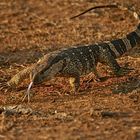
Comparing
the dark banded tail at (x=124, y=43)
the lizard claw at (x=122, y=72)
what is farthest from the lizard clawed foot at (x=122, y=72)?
the dark banded tail at (x=124, y=43)

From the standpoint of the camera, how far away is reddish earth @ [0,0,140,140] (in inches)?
259

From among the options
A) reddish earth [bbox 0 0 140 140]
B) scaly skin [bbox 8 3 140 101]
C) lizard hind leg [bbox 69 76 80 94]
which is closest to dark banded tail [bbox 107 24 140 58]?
scaly skin [bbox 8 3 140 101]

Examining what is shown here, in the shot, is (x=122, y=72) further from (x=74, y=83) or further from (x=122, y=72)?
(x=74, y=83)

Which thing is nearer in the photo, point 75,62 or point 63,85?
point 75,62

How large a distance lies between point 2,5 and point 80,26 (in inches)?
100

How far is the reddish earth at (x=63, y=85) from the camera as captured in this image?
6.57 metres

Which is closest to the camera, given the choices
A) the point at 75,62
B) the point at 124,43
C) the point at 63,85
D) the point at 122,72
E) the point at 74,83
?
the point at 74,83

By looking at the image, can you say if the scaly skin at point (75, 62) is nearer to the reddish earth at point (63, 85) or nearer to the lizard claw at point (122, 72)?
the lizard claw at point (122, 72)

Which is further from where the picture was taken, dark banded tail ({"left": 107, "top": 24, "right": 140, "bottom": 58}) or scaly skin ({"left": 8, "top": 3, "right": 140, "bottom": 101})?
dark banded tail ({"left": 107, "top": 24, "right": 140, "bottom": 58})

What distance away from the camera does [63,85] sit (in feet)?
28.4

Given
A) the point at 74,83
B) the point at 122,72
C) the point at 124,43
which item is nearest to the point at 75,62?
the point at 74,83

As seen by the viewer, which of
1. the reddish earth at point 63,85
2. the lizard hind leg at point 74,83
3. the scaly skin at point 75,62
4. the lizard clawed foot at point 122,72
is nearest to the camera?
the reddish earth at point 63,85

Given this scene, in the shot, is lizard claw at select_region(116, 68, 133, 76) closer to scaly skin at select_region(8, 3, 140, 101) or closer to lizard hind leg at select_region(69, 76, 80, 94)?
scaly skin at select_region(8, 3, 140, 101)

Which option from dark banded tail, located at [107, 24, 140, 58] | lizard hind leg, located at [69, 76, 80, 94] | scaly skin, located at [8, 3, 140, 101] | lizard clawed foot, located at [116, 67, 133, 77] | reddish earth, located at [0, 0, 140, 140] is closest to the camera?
reddish earth, located at [0, 0, 140, 140]
